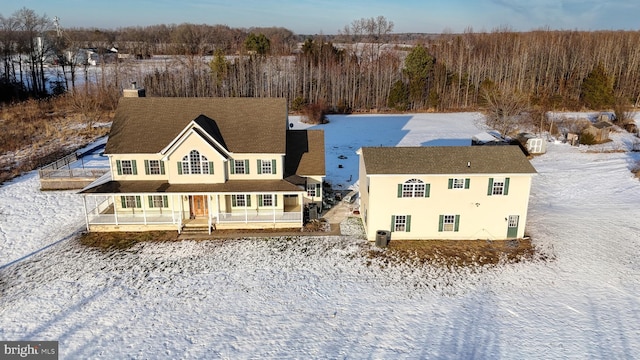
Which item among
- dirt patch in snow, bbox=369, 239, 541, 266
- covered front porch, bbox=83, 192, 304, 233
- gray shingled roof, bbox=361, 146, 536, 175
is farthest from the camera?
covered front porch, bbox=83, 192, 304, 233

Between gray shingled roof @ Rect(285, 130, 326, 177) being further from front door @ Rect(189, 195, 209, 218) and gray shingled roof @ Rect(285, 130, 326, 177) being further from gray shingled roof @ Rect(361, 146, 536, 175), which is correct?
front door @ Rect(189, 195, 209, 218)

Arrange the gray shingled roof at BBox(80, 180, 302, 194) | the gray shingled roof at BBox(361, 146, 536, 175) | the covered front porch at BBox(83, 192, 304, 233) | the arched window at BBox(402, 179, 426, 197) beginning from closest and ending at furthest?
the gray shingled roof at BBox(361, 146, 536, 175), the arched window at BBox(402, 179, 426, 197), the gray shingled roof at BBox(80, 180, 302, 194), the covered front porch at BBox(83, 192, 304, 233)

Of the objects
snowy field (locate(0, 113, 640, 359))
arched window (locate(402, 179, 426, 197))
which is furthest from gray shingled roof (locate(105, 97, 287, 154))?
arched window (locate(402, 179, 426, 197))

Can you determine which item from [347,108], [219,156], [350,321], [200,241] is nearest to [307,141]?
[219,156]

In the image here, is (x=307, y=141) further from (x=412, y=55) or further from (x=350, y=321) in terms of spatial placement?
(x=412, y=55)

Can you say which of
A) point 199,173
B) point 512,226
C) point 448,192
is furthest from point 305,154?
point 512,226

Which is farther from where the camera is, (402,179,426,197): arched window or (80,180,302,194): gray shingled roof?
(80,180,302,194): gray shingled roof

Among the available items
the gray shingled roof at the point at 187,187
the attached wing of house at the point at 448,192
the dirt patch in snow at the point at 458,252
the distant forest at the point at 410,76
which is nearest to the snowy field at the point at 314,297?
the dirt patch in snow at the point at 458,252
